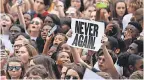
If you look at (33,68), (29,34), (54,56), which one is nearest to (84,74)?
(33,68)

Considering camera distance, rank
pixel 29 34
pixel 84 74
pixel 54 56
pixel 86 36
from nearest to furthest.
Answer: pixel 84 74 < pixel 86 36 < pixel 54 56 < pixel 29 34

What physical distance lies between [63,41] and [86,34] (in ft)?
4.11

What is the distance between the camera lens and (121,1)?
12195 millimetres

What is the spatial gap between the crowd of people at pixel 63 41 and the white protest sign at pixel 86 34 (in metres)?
0.08

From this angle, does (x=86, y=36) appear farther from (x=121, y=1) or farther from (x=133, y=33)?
(x=121, y=1)

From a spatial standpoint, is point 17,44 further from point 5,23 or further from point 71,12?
point 71,12

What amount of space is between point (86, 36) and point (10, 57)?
117 cm

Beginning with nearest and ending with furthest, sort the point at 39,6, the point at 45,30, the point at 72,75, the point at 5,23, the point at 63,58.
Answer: the point at 72,75
the point at 63,58
the point at 45,30
the point at 5,23
the point at 39,6

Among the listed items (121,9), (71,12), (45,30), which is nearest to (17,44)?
(45,30)

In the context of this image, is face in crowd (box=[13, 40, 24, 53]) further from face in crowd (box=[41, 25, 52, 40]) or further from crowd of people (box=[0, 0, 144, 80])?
face in crowd (box=[41, 25, 52, 40])

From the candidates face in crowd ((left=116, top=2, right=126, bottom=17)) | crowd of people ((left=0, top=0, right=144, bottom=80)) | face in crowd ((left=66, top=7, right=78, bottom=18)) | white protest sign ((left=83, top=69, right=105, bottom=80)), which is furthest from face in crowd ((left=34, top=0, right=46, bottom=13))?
white protest sign ((left=83, top=69, right=105, bottom=80))

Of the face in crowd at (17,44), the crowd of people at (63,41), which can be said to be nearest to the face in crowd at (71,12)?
the crowd of people at (63,41)

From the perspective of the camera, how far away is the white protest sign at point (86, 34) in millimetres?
9609

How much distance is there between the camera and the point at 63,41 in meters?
10.9
